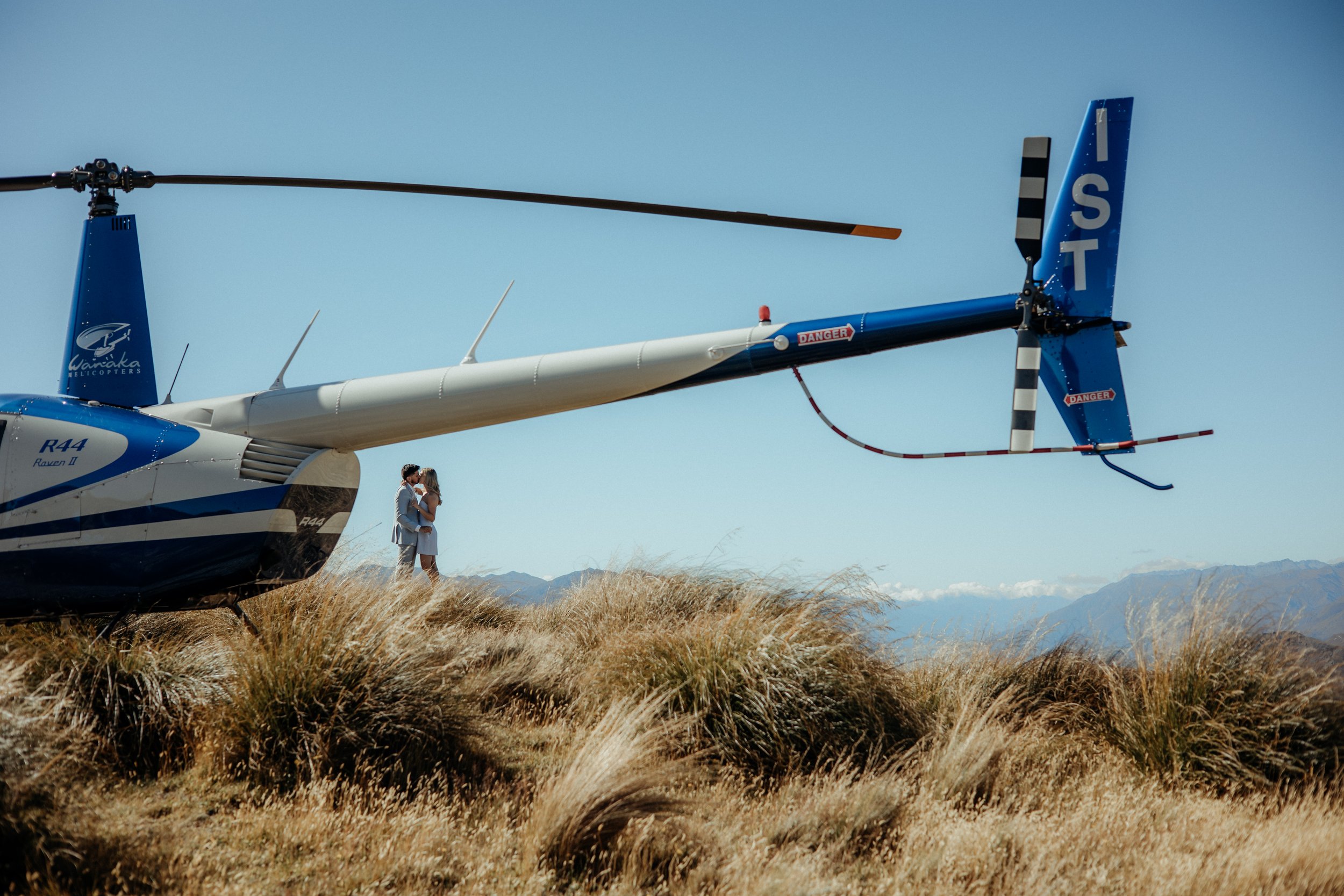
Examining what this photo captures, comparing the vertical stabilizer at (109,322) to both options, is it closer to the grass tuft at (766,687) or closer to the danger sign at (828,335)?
the grass tuft at (766,687)

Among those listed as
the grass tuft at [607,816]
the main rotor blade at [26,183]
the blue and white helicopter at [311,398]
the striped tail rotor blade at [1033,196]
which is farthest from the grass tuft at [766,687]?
the main rotor blade at [26,183]

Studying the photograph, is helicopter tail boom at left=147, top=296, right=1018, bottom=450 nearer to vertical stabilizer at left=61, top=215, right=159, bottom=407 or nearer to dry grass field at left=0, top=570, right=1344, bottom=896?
vertical stabilizer at left=61, top=215, right=159, bottom=407

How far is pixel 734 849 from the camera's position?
4637 mm

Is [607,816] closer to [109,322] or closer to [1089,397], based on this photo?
[1089,397]

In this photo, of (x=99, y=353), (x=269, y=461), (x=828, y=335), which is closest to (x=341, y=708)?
(x=269, y=461)

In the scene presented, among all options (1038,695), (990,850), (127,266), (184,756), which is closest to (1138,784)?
(1038,695)

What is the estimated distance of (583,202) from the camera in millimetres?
6246

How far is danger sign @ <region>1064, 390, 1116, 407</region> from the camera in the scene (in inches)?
272

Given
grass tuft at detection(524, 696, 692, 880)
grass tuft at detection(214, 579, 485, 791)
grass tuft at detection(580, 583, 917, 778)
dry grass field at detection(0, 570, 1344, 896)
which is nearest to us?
dry grass field at detection(0, 570, 1344, 896)

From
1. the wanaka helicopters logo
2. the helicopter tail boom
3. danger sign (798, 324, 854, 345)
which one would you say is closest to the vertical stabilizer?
the wanaka helicopters logo

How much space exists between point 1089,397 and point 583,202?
4.39 m

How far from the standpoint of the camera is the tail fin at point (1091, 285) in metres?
6.92

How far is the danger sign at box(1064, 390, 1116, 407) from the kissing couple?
7.64 metres

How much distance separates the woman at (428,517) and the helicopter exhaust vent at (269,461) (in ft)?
13.6
